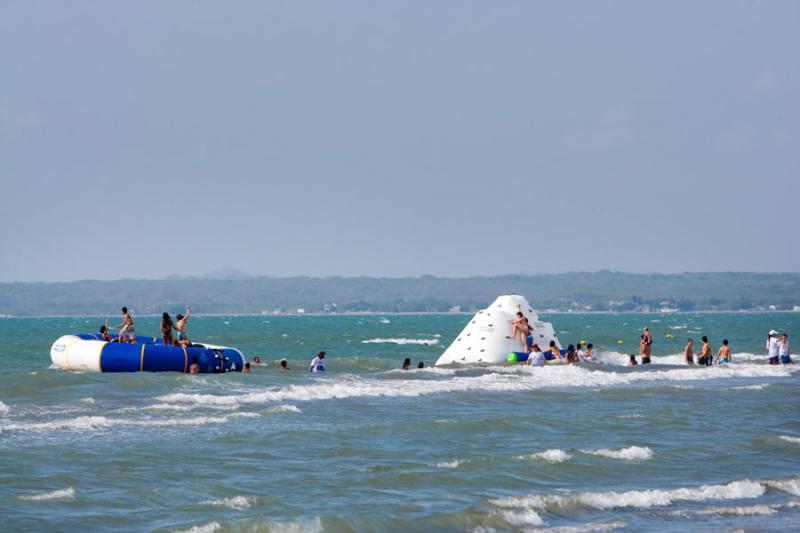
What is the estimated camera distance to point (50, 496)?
13.3 m

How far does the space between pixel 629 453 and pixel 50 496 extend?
8.50 metres

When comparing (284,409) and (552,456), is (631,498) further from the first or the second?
(284,409)

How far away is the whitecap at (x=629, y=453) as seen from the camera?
54.7ft

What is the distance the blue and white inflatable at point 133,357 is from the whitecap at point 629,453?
1581 cm

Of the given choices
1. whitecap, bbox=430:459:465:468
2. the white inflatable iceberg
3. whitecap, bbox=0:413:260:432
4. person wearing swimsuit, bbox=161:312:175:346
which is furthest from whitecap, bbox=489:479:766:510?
the white inflatable iceberg

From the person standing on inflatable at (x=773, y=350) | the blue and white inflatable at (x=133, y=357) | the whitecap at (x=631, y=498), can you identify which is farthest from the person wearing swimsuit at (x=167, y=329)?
the whitecap at (x=631, y=498)

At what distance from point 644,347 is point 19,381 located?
1981 centimetres

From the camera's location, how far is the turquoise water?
12695mm

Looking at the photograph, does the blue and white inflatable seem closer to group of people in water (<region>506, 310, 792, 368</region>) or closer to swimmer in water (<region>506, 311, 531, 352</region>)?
group of people in water (<region>506, 310, 792, 368</region>)

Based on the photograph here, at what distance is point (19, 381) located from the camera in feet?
88.2

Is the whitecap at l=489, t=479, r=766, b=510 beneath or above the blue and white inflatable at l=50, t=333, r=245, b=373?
beneath

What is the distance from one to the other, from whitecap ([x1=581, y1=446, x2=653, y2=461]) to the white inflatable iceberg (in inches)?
663

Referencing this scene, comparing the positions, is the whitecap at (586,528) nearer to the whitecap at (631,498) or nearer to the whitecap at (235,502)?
the whitecap at (631,498)

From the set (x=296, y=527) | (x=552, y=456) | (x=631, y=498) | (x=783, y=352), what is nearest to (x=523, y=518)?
(x=631, y=498)
